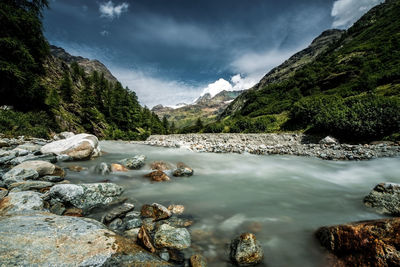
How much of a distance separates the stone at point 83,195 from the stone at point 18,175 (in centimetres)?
186

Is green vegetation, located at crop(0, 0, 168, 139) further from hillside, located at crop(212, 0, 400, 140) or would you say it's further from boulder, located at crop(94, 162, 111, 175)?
hillside, located at crop(212, 0, 400, 140)

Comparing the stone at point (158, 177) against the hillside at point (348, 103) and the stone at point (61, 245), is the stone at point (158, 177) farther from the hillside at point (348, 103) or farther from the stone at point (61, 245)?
the hillside at point (348, 103)

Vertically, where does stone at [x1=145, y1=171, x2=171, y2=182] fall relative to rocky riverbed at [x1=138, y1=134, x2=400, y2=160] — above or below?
below

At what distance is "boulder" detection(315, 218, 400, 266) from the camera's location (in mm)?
1932

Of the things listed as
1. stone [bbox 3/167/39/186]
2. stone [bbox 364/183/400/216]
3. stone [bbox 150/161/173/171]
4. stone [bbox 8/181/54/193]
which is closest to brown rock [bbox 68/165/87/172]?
stone [bbox 3/167/39/186]

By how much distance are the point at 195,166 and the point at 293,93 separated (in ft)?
146

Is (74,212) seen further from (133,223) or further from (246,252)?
(246,252)

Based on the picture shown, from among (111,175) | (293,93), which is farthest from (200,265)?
(293,93)

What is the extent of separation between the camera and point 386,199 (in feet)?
11.8

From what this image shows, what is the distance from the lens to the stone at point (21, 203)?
10.2 feet

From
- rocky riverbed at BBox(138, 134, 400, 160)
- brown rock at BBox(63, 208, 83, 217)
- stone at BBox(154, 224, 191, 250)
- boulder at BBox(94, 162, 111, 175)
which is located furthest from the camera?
rocky riverbed at BBox(138, 134, 400, 160)

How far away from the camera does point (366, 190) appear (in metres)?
5.18

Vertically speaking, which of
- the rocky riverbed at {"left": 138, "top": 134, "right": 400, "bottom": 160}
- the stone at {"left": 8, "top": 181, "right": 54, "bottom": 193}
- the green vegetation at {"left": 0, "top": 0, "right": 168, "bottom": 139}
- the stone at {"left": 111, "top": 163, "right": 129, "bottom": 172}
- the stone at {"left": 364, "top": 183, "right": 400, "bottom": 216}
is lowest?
the stone at {"left": 111, "top": 163, "right": 129, "bottom": 172}

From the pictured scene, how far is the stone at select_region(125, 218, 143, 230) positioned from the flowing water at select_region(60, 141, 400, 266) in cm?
116
